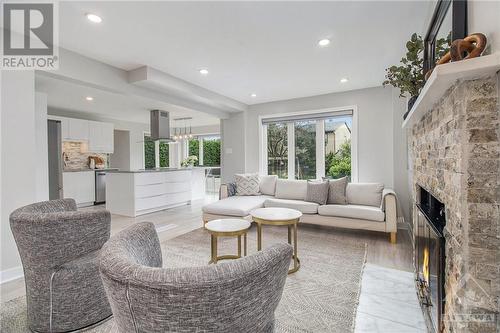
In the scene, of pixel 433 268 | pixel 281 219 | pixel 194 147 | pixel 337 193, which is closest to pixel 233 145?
pixel 337 193

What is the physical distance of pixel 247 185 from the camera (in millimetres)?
4809

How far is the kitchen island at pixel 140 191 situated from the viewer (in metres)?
4.88

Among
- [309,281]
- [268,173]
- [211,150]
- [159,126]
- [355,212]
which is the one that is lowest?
[309,281]

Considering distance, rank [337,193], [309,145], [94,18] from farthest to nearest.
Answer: [309,145] → [337,193] → [94,18]

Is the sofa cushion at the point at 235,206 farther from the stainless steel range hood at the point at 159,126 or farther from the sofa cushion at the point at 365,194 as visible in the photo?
the stainless steel range hood at the point at 159,126


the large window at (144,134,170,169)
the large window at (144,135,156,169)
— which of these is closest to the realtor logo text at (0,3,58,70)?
the large window at (144,134,170,169)

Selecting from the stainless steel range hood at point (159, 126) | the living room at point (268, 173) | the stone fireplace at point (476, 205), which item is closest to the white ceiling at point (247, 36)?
the living room at point (268, 173)

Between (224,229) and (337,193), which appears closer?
(224,229)

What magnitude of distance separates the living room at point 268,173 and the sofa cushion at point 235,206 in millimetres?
52

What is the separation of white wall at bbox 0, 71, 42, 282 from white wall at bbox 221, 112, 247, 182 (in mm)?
3765

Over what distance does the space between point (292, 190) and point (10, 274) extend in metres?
3.83

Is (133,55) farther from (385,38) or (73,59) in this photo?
(385,38)

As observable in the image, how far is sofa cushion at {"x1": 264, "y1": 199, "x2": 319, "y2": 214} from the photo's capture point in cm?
387

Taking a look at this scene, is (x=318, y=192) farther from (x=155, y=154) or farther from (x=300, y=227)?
Result: (x=155, y=154)
